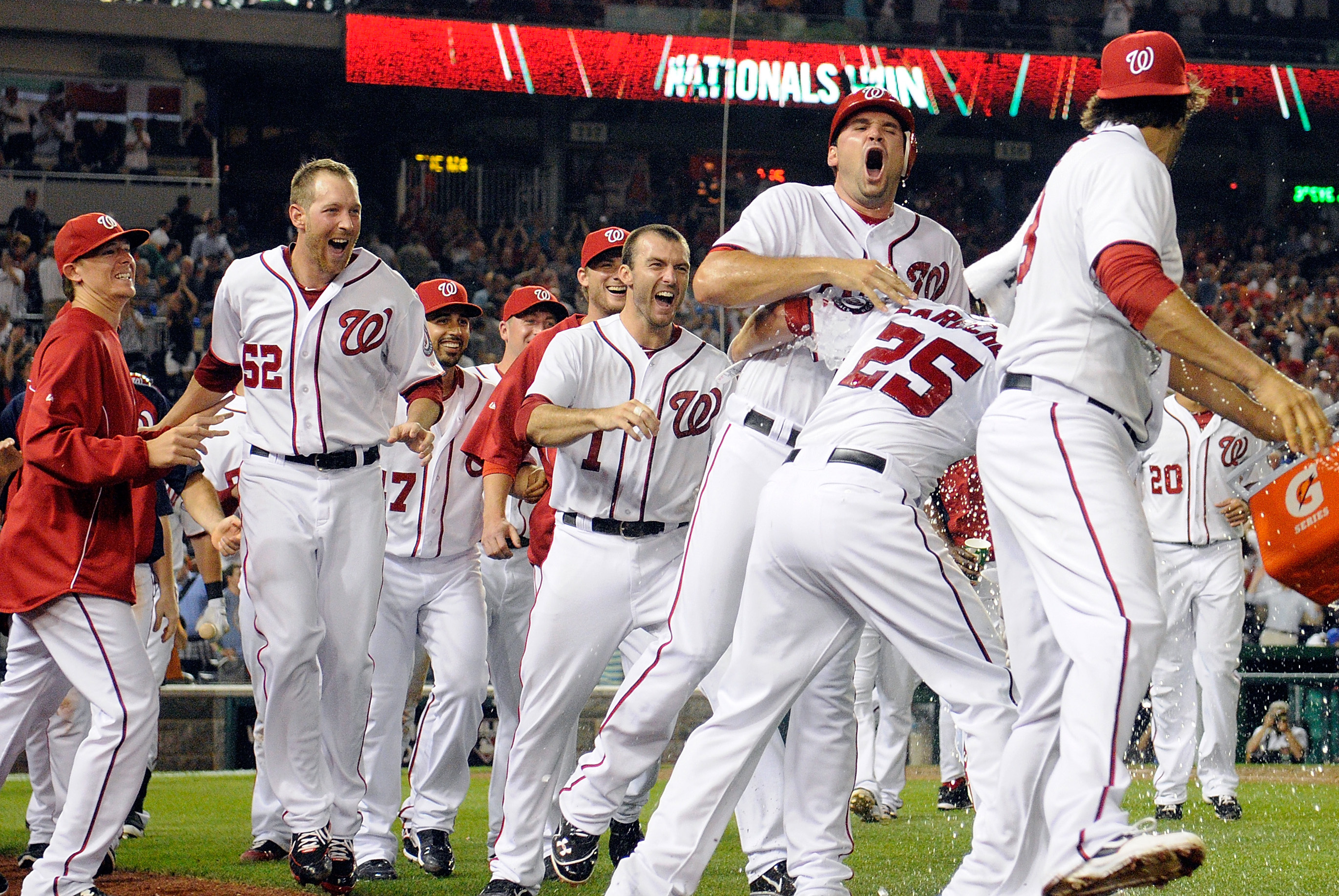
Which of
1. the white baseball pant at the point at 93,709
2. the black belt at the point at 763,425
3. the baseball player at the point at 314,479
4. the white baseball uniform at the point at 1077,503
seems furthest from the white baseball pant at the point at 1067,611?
the white baseball pant at the point at 93,709

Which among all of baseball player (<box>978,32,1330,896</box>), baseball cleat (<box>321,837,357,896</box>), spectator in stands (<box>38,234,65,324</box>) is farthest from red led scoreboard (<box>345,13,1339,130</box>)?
baseball player (<box>978,32,1330,896</box>)

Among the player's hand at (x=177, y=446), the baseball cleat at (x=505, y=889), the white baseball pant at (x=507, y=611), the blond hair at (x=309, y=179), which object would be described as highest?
the blond hair at (x=309, y=179)

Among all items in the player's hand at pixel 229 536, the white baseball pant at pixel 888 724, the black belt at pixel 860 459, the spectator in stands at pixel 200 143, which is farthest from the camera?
the spectator in stands at pixel 200 143

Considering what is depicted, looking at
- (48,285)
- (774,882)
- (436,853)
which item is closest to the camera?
(774,882)

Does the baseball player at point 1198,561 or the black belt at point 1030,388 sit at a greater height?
the black belt at point 1030,388

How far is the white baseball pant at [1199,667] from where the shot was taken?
6.94 metres

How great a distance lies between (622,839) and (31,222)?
13477 mm

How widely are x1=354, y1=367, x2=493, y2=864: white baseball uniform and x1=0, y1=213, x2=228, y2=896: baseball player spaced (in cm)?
124

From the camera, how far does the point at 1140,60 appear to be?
337 centimetres

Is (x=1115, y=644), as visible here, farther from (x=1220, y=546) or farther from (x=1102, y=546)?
(x=1220, y=546)

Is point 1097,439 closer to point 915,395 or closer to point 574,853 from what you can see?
point 915,395

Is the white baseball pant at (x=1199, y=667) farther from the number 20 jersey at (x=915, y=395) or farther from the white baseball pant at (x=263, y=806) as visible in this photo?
the white baseball pant at (x=263, y=806)

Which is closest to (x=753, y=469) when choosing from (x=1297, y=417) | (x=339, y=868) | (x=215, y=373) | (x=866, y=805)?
(x=1297, y=417)

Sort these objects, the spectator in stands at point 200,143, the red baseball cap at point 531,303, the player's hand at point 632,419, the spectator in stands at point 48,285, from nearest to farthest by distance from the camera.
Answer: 1. the player's hand at point 632,419
2. the red baseball cap at point 531,303
3. the spectator in stands at point 48,285
4. the spectator in stands at point 200,143
